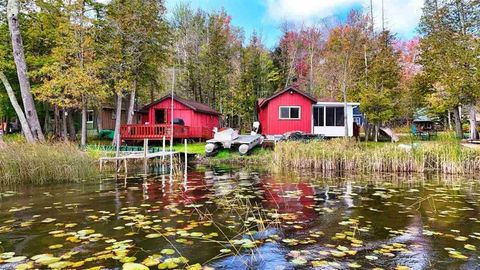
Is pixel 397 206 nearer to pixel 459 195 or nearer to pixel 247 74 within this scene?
pixel 459 195

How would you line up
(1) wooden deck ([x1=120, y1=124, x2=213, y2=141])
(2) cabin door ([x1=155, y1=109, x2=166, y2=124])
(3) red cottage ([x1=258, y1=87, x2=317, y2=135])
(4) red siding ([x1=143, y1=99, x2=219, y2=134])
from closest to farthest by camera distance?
(1) wooden deck ([x1=120, y1=124, x2=213, y2=141])
(3) red cottage ([x1=258, y1=87, x2=317, y2=135])
(4) red siding ([x1=143, y1=99, x2=219, y2=134])
(2) cabin door ([x1=155, y1=109, x2=166, y2=124])

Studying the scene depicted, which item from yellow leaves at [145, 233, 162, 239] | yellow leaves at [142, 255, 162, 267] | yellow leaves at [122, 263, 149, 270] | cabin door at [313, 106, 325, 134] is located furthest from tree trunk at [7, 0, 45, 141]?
cabin door at [313, 106, 325, 134]

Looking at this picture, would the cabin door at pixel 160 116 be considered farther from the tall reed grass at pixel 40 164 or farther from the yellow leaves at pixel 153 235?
the yellow leaves at pixel 153 235

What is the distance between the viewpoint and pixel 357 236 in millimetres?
5207

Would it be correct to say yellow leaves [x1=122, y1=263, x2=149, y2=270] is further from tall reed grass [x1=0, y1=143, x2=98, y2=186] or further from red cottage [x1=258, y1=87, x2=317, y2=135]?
red cottage [x1=258, y1=87, x2=317, y2=135]

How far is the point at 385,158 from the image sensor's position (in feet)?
47.5

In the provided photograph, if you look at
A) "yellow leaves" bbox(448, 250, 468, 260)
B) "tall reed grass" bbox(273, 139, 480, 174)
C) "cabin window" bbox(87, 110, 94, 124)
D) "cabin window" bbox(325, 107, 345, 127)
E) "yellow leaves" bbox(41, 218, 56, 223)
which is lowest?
"yellow leaves" bbox(448, 250, 468, 260)

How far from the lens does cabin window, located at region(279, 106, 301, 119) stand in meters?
26.1

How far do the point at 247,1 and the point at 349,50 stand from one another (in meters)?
26.8

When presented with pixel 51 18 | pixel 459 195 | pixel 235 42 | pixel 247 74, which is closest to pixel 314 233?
pixel 459 195

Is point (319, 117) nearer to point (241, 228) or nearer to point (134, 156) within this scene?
point (134, 156)

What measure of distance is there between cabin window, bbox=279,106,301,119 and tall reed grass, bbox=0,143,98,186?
54.0 feet

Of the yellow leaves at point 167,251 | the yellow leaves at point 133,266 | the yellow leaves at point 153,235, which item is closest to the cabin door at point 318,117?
the yellow leaves at point 153,235

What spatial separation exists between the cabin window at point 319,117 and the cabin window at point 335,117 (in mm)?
274
